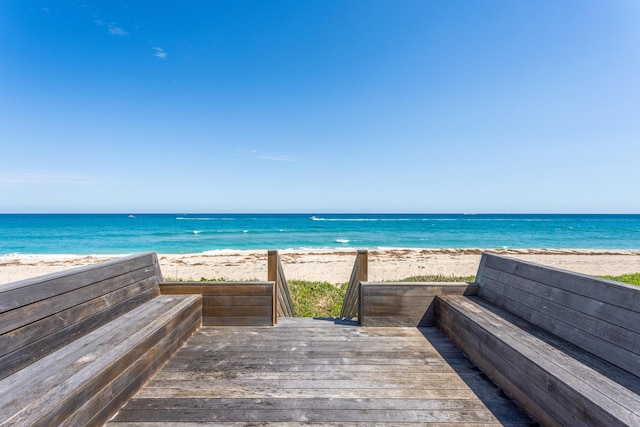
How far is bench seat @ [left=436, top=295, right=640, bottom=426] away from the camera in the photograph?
57.7 inches

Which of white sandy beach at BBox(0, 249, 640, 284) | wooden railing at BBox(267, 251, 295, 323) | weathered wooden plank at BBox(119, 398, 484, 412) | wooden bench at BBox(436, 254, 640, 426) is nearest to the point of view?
wooden bench at BBox(436, 254, 640, 426)

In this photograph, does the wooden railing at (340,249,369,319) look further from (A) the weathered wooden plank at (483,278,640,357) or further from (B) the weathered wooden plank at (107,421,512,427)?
(B) the weathered wooden plank at (107,421,512,427)

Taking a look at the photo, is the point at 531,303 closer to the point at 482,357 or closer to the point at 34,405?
the point at 482,357

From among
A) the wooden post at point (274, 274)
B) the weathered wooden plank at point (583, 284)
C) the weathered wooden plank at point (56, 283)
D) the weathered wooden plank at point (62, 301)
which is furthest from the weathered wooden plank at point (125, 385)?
the weathered wooden plank at point (583, 284)

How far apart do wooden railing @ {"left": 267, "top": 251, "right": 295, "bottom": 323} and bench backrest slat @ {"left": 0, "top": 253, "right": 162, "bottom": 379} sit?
1.47m

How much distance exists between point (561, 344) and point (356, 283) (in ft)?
7.47

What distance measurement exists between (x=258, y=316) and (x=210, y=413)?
1562mm

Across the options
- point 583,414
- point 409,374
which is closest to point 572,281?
point 583,414

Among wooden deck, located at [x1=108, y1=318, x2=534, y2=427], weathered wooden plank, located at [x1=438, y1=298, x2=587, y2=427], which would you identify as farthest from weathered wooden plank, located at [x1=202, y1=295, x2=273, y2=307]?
weathered wooden plank, located at [x1=438, y1=298, x2=587, y2=427]

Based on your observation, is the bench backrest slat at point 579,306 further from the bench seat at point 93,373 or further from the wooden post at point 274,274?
the bench seat at point 93,373

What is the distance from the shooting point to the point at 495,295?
10.6ft

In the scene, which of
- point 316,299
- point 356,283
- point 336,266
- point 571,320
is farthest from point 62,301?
point 336,266

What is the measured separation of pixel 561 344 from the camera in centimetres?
215

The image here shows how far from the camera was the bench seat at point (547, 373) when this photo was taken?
4.81ft
